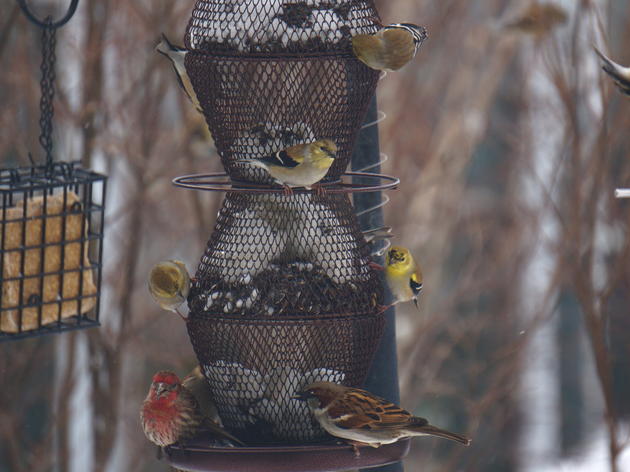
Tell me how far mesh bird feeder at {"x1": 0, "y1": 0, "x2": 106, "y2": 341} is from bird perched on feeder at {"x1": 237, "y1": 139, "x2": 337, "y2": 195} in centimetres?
134

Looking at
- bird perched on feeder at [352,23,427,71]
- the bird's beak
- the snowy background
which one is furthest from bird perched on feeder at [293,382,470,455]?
the snowy background

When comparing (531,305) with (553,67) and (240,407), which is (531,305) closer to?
(553,67)

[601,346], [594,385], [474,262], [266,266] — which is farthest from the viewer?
[594,385]

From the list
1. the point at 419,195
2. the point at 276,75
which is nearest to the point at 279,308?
the point at 276,75

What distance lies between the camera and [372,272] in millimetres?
4059

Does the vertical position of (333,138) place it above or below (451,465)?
above

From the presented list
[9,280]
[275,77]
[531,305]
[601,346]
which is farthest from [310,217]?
[531,305]

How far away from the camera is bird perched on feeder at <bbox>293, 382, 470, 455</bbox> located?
11.8ft

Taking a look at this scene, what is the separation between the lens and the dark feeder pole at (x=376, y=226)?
4.17 m

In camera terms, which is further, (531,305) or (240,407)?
(531,305)

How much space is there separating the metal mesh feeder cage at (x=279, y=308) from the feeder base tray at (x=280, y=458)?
0.35m

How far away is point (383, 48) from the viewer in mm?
3703

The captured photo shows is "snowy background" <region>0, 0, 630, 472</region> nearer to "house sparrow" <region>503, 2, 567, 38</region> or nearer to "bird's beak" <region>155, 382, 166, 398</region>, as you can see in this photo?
"house sparrow" <region>503, 2, 567, 38</region>

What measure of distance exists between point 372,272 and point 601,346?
2527 mm
